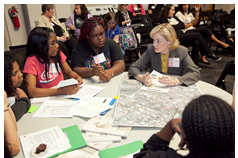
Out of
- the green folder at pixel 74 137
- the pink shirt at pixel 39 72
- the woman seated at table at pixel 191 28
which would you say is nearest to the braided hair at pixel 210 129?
the green folder at pixel 74 137

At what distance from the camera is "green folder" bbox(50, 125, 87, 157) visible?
92 cm

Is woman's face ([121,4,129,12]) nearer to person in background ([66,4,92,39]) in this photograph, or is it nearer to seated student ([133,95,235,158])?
person in background ([66,4,92,39])

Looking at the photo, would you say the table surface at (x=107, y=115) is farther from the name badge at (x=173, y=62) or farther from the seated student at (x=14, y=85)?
the name badge at (x=173, y=62)

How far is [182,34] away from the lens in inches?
150

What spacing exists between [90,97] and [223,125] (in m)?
1.04

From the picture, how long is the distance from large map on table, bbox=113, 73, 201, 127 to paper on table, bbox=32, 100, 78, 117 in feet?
1.06

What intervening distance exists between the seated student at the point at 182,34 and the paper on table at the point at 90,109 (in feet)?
10.0

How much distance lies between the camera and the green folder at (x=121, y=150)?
0.86m

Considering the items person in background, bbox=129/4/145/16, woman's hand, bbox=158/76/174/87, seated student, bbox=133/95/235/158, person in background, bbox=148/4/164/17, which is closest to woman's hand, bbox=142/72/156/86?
woman's hand, bbox=158/76/174/87

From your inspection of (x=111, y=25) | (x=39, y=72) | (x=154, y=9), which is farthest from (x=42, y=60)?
(x=154, y=9)

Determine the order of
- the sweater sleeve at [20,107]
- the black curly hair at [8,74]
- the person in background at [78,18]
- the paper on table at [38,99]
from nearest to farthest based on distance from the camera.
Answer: the sweater sleeve at [20,107]
the black curly hair at [8,74]
the paper on table at [38,99]
the person in background at [78,18]

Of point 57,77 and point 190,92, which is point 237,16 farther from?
point 57,77

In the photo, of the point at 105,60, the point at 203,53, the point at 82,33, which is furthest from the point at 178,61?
the point at 203,53

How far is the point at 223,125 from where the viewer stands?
54 centimetres
